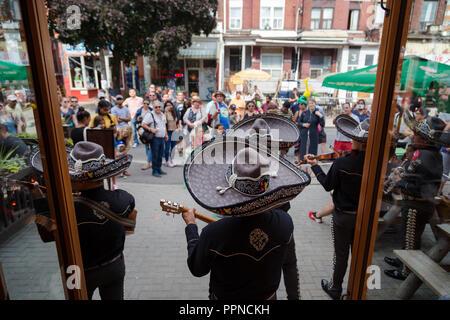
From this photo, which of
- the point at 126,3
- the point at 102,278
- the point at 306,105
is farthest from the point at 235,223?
the point at 126,3

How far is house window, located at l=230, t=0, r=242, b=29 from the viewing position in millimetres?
17000

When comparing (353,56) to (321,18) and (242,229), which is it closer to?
(321,18)

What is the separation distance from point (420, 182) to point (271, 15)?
55.8ft

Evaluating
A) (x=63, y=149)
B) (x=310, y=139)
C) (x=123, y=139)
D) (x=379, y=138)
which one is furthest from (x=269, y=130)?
(x=310, y=139)

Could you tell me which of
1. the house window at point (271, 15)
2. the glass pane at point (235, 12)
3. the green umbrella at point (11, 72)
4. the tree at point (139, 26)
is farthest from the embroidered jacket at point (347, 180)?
the glass pane at point (235, 12)

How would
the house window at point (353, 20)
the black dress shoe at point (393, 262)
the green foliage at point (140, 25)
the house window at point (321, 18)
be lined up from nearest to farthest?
the black dress shoe at point (393, 262) < the green foliage at point (140, 25) < the house window at point (321, 18) < the house window at point (353, 20)

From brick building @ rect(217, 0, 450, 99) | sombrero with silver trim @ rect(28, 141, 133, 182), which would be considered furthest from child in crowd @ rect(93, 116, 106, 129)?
brick building @ rect(217, 0, 450, 99)

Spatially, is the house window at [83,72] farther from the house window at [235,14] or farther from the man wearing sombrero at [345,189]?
the man wearing sombrero at [345,189]

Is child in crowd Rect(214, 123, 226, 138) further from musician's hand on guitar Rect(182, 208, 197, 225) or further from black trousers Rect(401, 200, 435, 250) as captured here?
musician's hand on guitar Rect(182, 208, 197, 225)

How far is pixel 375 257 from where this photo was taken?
1.81m

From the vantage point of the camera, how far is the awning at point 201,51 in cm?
1945

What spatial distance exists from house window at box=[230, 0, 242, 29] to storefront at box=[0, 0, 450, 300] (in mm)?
17660

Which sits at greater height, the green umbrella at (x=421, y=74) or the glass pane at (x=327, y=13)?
the glass pane at (x=327, y=13)
